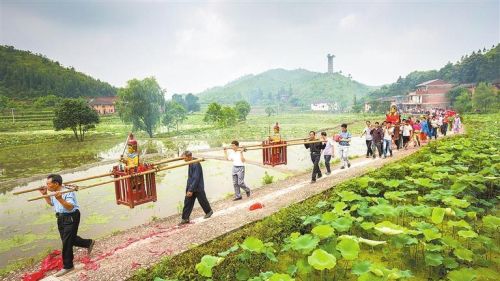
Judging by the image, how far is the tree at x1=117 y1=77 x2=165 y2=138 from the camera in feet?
144

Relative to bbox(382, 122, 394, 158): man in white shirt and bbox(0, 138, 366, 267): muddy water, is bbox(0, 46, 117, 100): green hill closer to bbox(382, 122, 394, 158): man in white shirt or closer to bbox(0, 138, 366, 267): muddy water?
bbox(0, 138, 366, 267): muddy water

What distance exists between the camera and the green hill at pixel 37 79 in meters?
82.9

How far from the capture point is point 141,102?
44438 mm

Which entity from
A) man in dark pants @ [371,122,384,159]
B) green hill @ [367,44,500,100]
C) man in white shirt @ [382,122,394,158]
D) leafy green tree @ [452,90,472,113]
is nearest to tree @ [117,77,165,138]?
man in dark pants @ [371,122,384,159]

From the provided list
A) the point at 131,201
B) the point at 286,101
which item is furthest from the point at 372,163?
the point at 286,101

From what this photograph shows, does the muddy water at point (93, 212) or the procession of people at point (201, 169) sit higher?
the procession of people at point (201, 169)

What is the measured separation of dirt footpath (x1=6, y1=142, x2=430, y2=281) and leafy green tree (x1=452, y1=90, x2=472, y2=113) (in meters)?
56.8

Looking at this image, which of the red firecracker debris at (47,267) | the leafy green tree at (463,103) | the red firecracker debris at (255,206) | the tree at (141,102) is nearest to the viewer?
the red firecracker debris at (47,267)

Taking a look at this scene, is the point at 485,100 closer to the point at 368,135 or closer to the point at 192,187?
the point at 368,135

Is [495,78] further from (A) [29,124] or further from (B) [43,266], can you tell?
(A) [29,124]

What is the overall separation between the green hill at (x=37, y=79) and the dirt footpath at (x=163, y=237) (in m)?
88.0

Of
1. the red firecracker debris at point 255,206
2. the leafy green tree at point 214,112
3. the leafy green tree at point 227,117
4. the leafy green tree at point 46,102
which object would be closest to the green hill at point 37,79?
the leafy green tree at point 46,102

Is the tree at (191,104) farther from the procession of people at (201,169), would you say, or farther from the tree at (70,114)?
the procession of people at (201,169)

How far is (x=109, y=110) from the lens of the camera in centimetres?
9250
